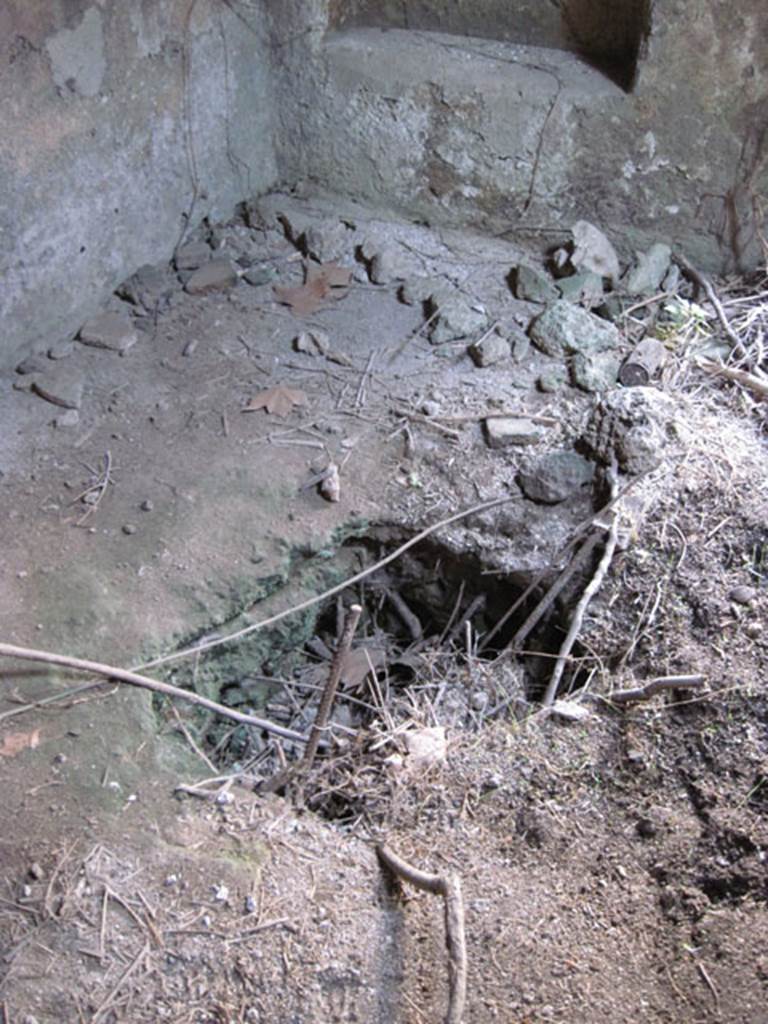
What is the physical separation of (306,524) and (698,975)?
4.87ft

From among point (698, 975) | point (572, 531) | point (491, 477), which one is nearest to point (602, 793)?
point (698, 975)

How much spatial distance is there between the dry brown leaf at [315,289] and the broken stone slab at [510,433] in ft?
2.95

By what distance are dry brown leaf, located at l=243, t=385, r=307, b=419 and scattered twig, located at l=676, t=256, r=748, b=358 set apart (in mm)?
1494

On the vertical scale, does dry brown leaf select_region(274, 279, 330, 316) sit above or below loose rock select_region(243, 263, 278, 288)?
below

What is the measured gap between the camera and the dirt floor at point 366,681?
195 cm

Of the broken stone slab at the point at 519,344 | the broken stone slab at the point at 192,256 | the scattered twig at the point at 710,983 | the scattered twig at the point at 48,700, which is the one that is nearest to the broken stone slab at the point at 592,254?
the broken stone slab at the point at 519,344

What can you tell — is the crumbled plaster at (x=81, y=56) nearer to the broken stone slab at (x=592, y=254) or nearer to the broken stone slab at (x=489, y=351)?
the broken stone slab at (x=489, y=351)

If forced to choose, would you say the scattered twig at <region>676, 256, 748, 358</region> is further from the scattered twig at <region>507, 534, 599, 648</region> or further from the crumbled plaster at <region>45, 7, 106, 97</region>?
the crumbled plaster at <region>45, 7, 106, 97</region>

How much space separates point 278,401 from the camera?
124 inches

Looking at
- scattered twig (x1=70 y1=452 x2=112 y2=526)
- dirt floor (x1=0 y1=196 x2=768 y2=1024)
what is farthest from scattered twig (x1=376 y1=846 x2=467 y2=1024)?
scattered twig (x1=70 y1=452 x2=112 y2=526)

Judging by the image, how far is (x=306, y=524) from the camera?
9.16 feet

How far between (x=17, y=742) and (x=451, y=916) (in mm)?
1079

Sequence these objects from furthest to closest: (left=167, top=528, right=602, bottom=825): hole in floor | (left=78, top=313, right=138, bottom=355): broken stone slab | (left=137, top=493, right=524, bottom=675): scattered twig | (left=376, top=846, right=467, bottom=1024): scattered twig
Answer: (left=78, top=313, right=138, bottom=355): broken stone slab < (left=167, top=528, right=602, bottom=825): hole in floor < (left=137, top=493, right=524, bottom=675): scattered twig < (left=376, top=846, right=467, bottom=1024): scattered twig

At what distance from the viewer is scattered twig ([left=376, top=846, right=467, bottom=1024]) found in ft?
5.66
